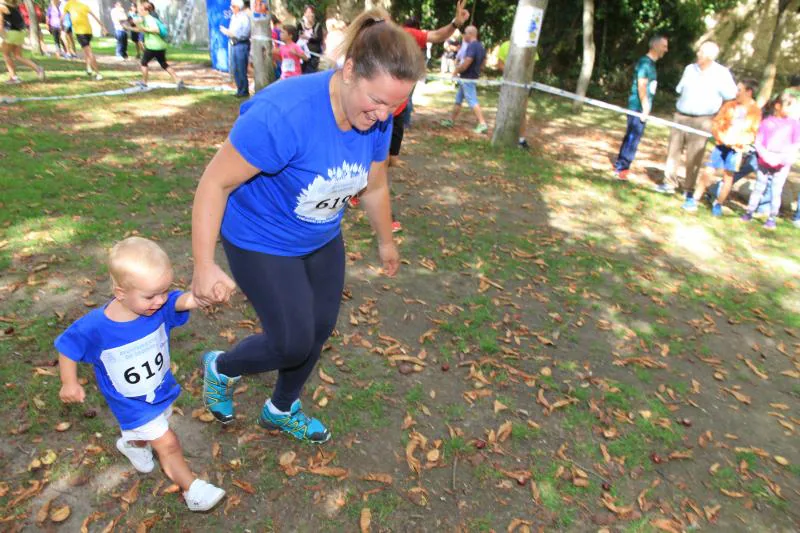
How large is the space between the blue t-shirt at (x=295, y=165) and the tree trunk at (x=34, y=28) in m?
19.3

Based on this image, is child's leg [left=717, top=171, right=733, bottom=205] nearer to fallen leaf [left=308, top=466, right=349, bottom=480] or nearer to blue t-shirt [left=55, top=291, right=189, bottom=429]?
fallen leaf [left=308, top=466, right=349, bottom=480]

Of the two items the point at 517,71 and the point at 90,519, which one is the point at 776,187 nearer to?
the point at 517,71

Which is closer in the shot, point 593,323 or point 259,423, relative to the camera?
point 259,423

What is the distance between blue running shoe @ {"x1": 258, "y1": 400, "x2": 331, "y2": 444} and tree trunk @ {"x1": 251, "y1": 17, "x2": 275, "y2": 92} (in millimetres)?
10250

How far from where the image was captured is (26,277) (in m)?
4.58

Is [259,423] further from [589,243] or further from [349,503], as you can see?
[589,243]

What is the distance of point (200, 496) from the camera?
8.91 ft

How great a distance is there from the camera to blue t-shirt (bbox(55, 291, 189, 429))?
2.36 m

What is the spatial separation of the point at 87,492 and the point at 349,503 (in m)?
1.37

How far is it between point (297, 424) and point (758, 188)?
8003 mm

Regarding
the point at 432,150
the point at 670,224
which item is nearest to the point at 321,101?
the point at 670,224

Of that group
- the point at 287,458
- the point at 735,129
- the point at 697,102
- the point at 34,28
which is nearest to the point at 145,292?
the point at 287,458

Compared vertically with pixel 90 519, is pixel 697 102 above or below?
above

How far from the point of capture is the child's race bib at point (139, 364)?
2432mm
